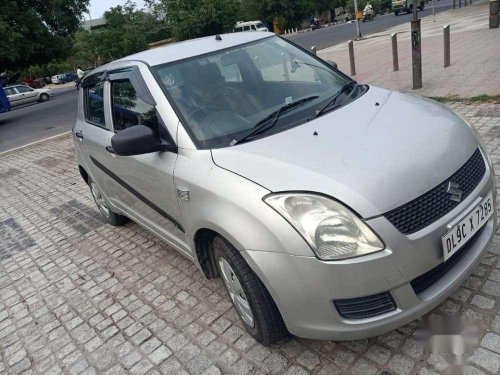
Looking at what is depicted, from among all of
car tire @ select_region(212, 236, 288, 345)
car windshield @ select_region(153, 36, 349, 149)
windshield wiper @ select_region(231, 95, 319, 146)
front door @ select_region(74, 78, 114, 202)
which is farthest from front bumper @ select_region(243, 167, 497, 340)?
front door @ select_region(74, 78, 114, 202)

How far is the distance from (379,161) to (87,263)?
3.13 metres

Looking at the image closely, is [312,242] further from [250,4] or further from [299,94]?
[250,4]

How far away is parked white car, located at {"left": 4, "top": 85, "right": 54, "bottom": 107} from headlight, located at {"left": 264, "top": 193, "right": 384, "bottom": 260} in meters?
27.1

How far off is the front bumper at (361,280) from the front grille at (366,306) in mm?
20

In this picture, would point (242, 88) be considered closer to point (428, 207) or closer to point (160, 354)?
point (428, 207)

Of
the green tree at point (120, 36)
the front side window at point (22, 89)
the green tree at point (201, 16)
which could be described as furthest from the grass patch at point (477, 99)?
the green tree at point (120, 36)

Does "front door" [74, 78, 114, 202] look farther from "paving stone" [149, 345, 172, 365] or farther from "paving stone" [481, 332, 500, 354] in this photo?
"paving stone" [481, 332, 500, 354]

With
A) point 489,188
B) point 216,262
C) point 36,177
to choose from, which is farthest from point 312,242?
point 36,177

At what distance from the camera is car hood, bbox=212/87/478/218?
76.5 inches

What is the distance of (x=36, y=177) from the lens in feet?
25.5

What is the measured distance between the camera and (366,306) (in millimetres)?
1967

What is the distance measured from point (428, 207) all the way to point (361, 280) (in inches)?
18.9

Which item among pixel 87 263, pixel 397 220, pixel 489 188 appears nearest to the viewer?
pixel 397 220

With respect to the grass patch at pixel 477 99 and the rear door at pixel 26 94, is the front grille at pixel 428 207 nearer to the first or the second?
the grass patch at pixel 477 99
